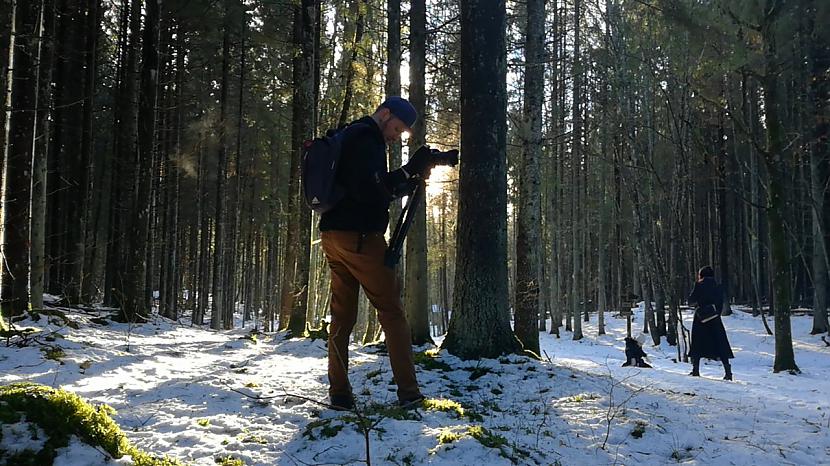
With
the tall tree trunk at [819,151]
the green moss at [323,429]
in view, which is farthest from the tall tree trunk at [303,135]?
the tall tree trunk at [819,151]

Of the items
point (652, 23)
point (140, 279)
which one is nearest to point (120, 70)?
point (140, 279)

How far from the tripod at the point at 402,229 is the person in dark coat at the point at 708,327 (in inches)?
353

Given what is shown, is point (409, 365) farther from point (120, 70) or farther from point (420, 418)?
point (120, 70)

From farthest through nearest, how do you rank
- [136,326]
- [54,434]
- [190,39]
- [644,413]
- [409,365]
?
[190,39] < [136,326] < [644,413] < [409,365] < [54,434]

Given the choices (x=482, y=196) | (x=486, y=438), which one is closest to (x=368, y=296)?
(x=486, y=438)

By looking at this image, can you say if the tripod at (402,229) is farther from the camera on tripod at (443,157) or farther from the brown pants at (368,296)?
the camera on tripod at (443,157)

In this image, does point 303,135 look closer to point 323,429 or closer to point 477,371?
point 477,371

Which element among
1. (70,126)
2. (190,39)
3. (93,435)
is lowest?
(93,435)

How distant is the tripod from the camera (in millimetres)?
3895

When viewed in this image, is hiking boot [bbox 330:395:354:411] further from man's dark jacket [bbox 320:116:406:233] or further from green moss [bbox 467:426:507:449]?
man's dark jacket [bbox 320:116:406:233]

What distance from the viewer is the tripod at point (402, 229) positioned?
389cm

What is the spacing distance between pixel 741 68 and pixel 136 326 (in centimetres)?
1473

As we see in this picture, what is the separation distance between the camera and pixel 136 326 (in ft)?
34.0

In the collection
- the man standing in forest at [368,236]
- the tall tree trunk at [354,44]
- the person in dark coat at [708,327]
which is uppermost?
the tall tree trunk at [354,44]
